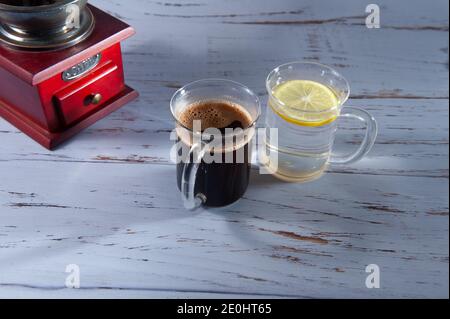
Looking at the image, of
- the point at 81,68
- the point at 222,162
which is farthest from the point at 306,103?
the point at 81,68

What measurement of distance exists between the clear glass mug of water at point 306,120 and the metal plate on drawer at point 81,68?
0.27 meters

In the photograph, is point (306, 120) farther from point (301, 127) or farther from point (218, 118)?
point (218, 118)

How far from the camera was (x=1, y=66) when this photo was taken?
2.79 feet

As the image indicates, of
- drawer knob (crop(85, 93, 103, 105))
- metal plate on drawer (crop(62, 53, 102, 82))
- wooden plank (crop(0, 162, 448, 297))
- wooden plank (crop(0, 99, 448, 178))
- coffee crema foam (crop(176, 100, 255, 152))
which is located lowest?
wooden plank (crop(0, 162, 448, 297))

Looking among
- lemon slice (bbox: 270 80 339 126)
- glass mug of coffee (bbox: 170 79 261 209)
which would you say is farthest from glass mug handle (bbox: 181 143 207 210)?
lemon slice (bbox: 270 80 339 126)

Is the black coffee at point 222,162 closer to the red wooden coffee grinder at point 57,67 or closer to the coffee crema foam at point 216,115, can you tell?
the coffee crema foam at point 216,115

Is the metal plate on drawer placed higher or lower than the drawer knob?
higher

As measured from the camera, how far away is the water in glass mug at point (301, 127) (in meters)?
0.78

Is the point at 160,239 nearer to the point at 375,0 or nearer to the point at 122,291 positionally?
the point at 122,291

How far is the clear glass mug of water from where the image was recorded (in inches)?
31.0

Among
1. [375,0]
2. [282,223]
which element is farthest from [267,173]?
[375,0]

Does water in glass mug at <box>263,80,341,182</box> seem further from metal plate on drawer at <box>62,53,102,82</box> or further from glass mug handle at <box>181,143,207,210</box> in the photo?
metal plate on drawer at <box>62,53,102,82</box>

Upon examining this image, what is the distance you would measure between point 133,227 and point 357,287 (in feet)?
1.02

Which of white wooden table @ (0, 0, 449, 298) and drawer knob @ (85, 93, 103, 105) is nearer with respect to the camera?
white wooden table @ (0, 0, 449, 298)
